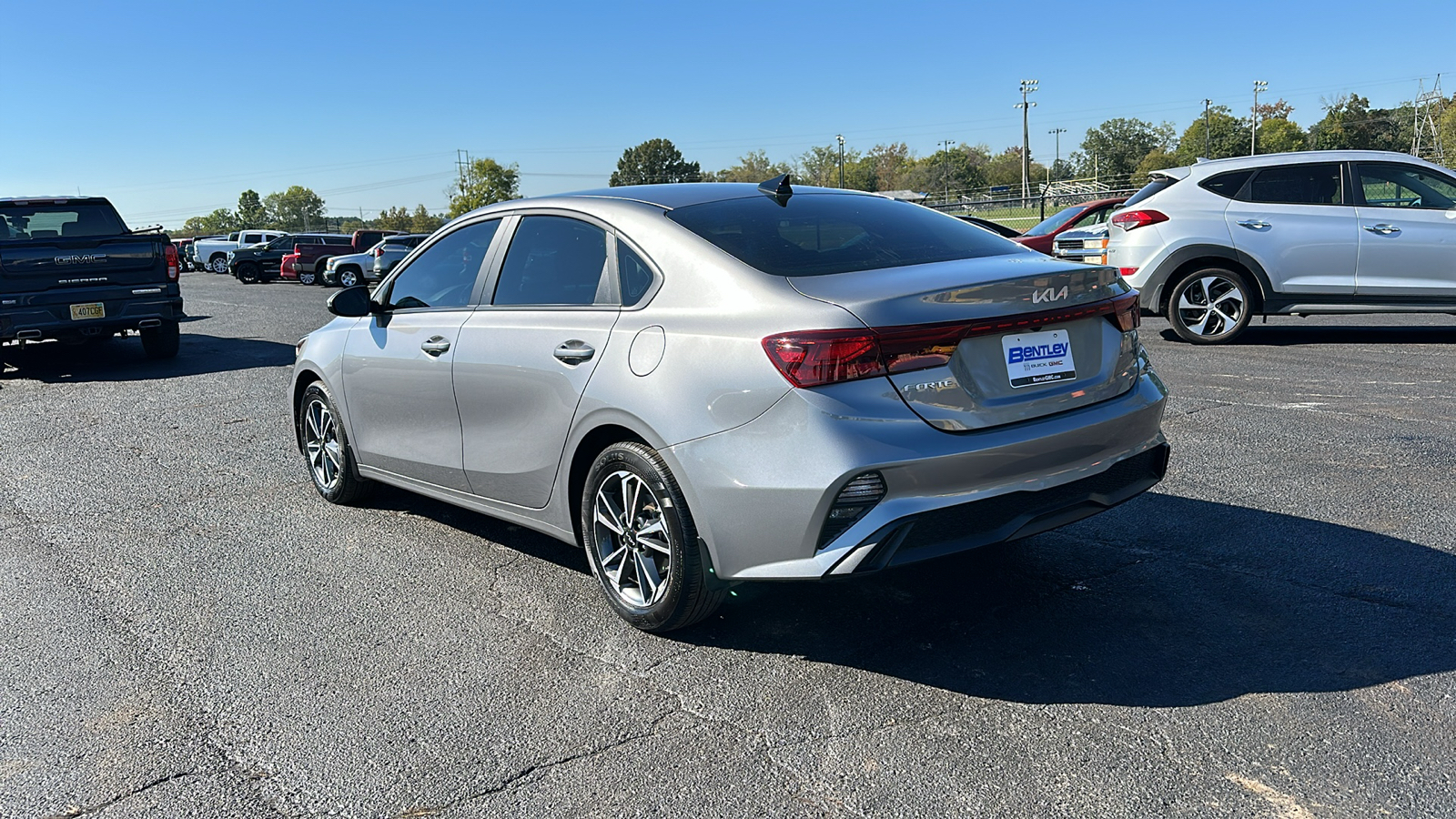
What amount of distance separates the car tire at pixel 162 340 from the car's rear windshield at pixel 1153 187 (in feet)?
35.6

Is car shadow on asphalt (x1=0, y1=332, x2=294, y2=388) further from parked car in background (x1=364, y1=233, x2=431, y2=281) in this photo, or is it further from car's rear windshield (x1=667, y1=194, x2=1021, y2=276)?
parked car in background (x1=364, y1=233, x2=431, y2=281)

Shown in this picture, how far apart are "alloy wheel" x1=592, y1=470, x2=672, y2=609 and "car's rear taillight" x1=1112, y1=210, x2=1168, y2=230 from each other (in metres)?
8.67

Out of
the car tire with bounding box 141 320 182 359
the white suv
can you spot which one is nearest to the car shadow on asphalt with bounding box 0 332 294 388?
the car tire with bounding box 141 320 182 359

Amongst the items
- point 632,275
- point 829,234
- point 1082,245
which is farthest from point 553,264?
point 1082,245

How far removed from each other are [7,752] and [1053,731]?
9.85ft

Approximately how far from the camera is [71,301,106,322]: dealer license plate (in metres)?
11.4

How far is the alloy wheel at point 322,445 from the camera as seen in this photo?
570 cm

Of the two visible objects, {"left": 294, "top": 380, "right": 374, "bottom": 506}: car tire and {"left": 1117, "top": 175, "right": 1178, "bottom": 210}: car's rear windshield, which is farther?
{"left": 1117, "top": 175, "right": 1178, "bottom": 210}: car's rear windshield

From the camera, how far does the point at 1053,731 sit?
3.00 metres

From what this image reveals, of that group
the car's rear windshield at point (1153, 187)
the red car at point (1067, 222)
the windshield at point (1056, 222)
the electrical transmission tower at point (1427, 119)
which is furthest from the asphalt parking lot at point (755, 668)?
the electrical transmission tower at point (1427, 119)

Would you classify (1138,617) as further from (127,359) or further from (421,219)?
(421,219)

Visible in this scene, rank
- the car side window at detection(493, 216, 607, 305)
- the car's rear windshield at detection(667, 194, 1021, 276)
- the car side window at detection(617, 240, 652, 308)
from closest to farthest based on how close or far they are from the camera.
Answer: the car's rear windshield at detection(667, 194, 1021, 276)
the car side window at detection(617, 240, 652, 308)
the car side window at detection(493, 216, 607, 305)

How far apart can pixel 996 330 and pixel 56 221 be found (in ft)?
38.6

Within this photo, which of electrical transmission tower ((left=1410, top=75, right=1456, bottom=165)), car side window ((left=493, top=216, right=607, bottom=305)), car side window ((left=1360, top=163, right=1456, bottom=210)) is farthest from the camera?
electrical transmission tower ((left=1410, top=75, right=1456, bottom=165))
